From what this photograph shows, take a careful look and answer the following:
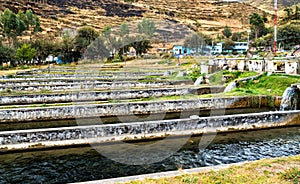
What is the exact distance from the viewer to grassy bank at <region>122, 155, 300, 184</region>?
24.0ft

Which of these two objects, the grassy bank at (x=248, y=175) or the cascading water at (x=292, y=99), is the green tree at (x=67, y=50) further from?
the grassy bank at (x=248, y=175)

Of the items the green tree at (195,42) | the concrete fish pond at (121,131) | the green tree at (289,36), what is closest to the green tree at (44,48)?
the green tree at (195,42)

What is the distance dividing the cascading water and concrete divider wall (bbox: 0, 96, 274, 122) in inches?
67.6

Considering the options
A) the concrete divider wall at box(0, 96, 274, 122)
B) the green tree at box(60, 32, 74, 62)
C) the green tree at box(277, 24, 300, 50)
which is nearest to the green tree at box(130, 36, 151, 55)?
the green tree at box(60, 32, 74, 62)

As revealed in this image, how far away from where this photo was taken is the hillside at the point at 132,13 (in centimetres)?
11862

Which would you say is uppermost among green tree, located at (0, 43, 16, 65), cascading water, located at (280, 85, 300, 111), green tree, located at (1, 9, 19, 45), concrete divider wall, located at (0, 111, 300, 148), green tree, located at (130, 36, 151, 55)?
green tree, located at (1, 9, 19, 45)

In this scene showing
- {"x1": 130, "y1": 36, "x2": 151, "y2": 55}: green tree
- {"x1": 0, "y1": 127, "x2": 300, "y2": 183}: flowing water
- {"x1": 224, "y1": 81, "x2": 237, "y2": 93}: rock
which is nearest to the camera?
{"x1": 0, "y1": 127, "x2": 300, "y2": 183}: flowing water

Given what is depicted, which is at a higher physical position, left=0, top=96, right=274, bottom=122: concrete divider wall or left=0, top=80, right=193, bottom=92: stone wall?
left=0, top=80, right=193, bottom=92: stone wall

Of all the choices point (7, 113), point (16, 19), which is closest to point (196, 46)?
point (16, 19)

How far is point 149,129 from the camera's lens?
45.3ft

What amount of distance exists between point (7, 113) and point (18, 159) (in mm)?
6764

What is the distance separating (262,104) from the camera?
2047cm

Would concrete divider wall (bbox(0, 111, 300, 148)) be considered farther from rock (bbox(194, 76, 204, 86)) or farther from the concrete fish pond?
rock (bbox(194, 76, 204, 86))

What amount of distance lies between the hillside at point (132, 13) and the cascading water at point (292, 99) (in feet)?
314
